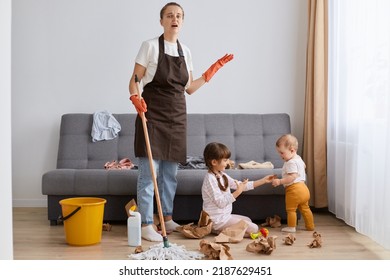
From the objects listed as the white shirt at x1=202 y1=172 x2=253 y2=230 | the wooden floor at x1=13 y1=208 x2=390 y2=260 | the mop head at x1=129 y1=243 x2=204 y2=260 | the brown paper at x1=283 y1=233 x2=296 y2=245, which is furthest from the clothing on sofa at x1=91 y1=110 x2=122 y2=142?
the brown paper at x1=283 y1=233 x2=296 y2=245

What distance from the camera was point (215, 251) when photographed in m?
2.91

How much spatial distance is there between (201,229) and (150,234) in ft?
1.14

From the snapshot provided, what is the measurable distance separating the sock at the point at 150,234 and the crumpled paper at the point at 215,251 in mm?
461

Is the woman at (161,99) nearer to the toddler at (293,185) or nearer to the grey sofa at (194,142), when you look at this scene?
the grey sofa at (194,142)

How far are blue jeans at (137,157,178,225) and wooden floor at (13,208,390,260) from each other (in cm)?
20

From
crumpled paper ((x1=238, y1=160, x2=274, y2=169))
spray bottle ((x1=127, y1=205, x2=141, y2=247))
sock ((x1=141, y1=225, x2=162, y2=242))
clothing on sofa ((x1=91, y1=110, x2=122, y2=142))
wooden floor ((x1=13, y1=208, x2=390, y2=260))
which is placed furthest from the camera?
clothing on sofa ((x1=91, y1=110, x2=122, y2=142))

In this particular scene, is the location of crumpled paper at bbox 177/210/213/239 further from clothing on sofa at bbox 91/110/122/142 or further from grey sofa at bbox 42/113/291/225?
clothing on sofa at bbox 91/110/122/142

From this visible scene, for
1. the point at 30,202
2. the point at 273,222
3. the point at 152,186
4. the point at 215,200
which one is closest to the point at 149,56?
the point at 152,186

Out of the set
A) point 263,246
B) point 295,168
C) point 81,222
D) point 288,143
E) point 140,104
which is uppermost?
point 140,104

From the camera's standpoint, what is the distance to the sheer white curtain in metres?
3.11

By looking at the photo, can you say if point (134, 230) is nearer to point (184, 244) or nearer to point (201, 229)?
point (184, 244)
